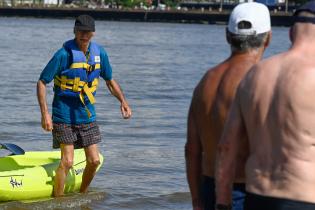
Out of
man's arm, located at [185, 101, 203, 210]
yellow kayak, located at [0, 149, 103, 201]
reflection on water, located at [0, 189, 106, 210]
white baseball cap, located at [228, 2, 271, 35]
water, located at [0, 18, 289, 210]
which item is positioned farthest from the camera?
water, located at [0, 18, 289, 210]

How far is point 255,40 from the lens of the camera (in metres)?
4.83

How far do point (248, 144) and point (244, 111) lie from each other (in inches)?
7.9

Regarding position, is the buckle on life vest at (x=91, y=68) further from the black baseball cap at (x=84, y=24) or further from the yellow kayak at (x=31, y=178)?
the yellow kayak at (x=31, y=178)

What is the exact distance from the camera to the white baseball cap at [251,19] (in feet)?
15.7

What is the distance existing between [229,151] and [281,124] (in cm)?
29

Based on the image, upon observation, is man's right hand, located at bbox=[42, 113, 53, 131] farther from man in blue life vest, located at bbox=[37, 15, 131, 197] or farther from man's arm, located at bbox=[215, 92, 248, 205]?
man's arm, located at bbox=[215, 92, 248, 205]

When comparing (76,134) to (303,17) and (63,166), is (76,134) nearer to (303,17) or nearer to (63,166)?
(63,166)

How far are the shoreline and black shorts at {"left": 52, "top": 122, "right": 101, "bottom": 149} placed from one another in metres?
117

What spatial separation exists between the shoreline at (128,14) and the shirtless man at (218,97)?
4757 inches

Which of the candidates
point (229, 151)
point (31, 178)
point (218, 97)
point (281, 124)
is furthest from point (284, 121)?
point (31, 178)

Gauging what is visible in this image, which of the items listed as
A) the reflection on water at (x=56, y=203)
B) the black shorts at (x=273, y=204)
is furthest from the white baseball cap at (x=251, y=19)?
the reflection on water at (x=56, y=203)

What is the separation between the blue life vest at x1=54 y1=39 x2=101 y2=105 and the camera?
8781 millimetres

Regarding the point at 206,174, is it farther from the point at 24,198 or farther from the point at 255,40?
the point at 24,198

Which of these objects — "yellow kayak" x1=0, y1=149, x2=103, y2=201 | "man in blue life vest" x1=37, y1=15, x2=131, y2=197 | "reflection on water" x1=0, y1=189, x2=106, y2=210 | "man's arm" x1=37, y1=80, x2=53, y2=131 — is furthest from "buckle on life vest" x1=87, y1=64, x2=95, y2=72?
"reflection on water" x1=0, y1=189, x2=106, y2=210
